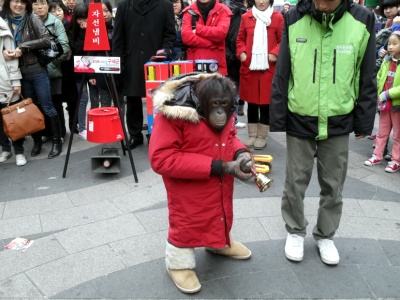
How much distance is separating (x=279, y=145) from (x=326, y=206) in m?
2.76

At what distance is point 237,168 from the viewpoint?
247 cm

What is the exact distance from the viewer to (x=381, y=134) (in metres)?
5.18

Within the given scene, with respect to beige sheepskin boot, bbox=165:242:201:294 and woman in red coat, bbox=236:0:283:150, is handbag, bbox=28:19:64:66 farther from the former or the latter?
beige sheepskin boot, bbox=165:242:201:294

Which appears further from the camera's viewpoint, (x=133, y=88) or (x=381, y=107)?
(x=133, y=88)

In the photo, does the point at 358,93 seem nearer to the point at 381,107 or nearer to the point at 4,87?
the point at 381,107

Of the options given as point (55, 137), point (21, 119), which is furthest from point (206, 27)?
point (21, 119)

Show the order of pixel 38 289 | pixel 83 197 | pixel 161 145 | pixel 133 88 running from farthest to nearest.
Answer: pixel 133 88 < pixel 83 197 < pixel 38 289 < pixel 161 145

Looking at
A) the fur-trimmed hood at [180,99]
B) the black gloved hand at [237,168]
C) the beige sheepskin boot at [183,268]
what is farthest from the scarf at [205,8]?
the beige sheepskin boot at [183,268]

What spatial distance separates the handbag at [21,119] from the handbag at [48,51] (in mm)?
532

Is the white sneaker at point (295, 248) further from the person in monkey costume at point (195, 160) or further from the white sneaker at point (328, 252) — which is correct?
the person in monkey costume at point (195, 160)

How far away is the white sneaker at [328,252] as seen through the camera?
10.0ft

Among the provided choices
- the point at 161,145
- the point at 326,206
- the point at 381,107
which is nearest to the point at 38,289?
the point at 161,145

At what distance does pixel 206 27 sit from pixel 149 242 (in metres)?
3.11

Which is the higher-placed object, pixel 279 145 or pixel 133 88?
pixel 133 88
